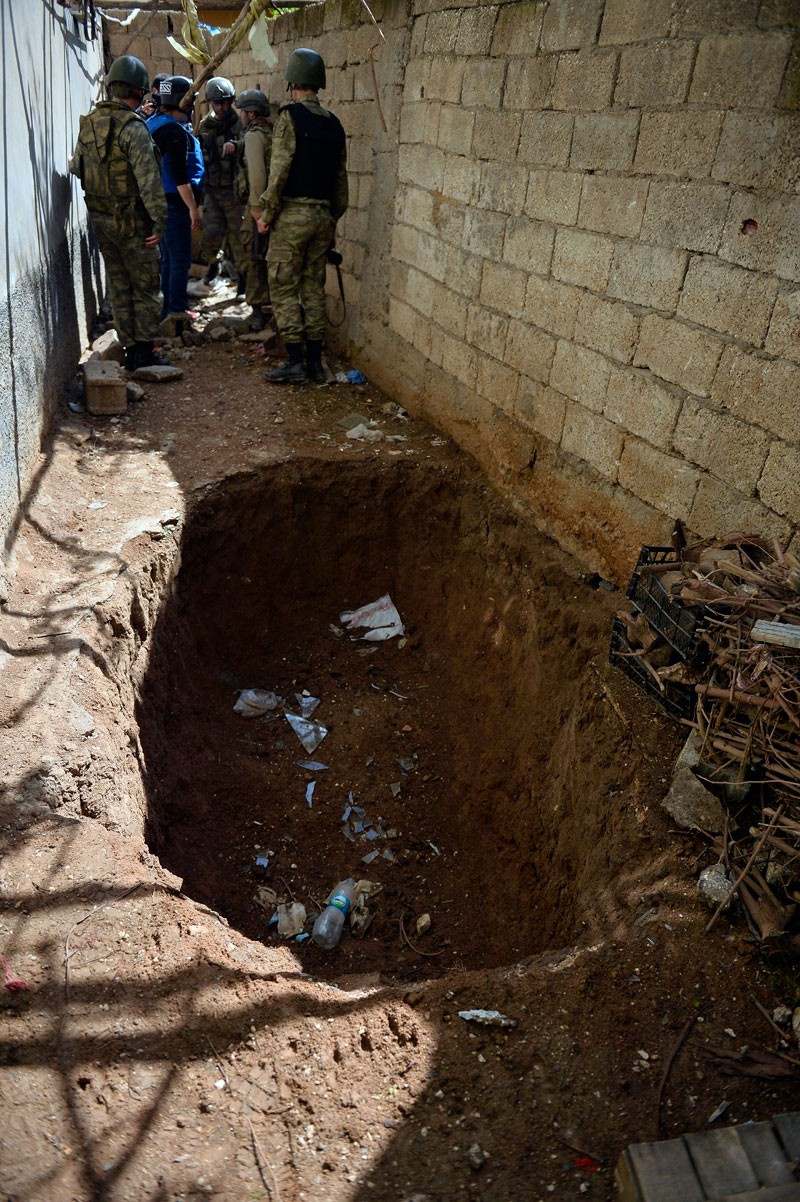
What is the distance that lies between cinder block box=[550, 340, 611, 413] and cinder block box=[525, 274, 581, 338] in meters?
0.10

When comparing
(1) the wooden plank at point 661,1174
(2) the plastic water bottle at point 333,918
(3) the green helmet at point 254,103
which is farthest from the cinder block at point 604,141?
(3) the green helmet at point 254,103

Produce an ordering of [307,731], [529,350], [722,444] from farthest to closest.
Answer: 1. [307,731]
2. [529,350]
3. [722,444]

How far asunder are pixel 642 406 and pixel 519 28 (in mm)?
2341

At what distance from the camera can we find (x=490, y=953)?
12.4 ft

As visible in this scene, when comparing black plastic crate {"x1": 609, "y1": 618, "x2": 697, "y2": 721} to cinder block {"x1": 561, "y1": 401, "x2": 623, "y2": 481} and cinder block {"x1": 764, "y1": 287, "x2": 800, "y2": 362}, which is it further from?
cinder block {"x1": 764, "y1": 287, "x2": 800, "y2": 362}

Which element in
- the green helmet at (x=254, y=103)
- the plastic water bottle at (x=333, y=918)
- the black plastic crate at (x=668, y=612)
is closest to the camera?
the black plastic crate at (x=668, y=612)

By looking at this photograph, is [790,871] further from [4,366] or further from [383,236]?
[383,236]

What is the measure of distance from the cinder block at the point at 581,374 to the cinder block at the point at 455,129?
1.73 meters

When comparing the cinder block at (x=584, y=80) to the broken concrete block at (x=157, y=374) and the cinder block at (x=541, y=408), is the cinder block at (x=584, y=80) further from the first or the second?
the broken concrete block at (x=157, y=374)

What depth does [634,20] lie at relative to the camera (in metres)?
3.63

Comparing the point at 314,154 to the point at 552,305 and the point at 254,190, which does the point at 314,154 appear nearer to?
the point at 254,190

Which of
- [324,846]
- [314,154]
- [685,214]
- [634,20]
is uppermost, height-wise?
[634,20]

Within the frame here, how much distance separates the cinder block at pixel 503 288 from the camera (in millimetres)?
4746

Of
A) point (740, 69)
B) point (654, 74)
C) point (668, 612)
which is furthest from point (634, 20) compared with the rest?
point (668, 612)
